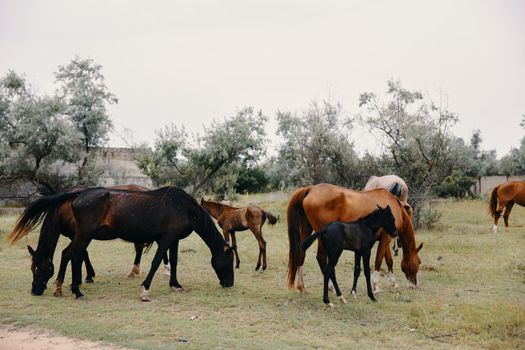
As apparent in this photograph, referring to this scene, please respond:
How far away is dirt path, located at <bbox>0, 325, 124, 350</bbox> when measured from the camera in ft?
19.4

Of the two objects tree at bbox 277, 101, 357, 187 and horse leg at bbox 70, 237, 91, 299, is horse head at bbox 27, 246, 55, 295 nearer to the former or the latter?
horse leg at bbox 70, 237, 91, 299

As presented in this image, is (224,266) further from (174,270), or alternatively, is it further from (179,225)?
(179,225)

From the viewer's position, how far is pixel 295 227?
358 inches

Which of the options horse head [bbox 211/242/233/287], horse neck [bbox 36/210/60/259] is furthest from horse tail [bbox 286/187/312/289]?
horse neck [bbox 36/210/60/259]

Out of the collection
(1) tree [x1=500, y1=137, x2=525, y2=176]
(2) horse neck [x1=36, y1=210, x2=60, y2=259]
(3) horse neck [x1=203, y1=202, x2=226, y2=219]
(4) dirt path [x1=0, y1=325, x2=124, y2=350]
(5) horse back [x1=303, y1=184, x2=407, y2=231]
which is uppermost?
(1) tree [x1=500, y1=137, x2=525, y2=176]

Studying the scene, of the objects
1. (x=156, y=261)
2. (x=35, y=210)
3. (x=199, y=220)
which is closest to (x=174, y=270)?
(x=156, y=261)

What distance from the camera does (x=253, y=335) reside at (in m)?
6.42

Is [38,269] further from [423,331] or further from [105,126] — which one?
[105,126]

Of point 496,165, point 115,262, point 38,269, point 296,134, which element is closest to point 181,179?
point 296,134

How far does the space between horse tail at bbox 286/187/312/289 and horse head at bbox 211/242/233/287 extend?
1145mm

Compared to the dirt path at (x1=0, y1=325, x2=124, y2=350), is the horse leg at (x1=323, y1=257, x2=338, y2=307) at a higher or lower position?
higher

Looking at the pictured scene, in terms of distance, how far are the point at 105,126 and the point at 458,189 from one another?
22.8m

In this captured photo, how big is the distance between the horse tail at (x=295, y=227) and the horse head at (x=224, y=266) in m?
1.15

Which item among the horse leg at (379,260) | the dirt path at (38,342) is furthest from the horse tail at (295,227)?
the dirt path at (38,342)
